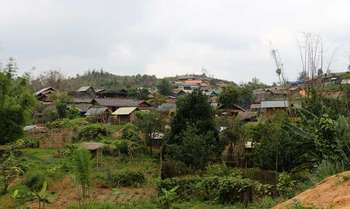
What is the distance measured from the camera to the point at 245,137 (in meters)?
20.2

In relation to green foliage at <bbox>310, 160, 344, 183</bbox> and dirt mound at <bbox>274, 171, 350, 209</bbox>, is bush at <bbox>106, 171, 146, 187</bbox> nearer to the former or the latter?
green foliage at <bbox>310, 160, 344, 183</bbox>

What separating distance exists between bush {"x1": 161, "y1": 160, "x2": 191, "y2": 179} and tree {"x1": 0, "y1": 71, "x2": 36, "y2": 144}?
6.25 metres

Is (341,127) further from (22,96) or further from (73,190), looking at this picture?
(22,96)

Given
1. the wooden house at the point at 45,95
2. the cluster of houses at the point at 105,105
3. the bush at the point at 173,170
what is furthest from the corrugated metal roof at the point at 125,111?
the bush at the point at 173,170

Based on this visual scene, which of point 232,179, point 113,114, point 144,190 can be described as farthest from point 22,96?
point 113,114

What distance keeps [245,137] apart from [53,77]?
45.2m

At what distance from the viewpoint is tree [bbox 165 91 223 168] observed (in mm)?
17183

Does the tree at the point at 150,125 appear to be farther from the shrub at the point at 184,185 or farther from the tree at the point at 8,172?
the shrub at the point at 184,185

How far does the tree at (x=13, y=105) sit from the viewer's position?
53.7ft

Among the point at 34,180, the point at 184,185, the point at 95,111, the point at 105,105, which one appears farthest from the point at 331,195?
the point at 105,105

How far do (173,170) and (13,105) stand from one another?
6782mm

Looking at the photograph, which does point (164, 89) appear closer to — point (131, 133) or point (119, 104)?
point (119, 104)

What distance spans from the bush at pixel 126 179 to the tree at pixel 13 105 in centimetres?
474

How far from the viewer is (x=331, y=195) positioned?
21.2 ft
